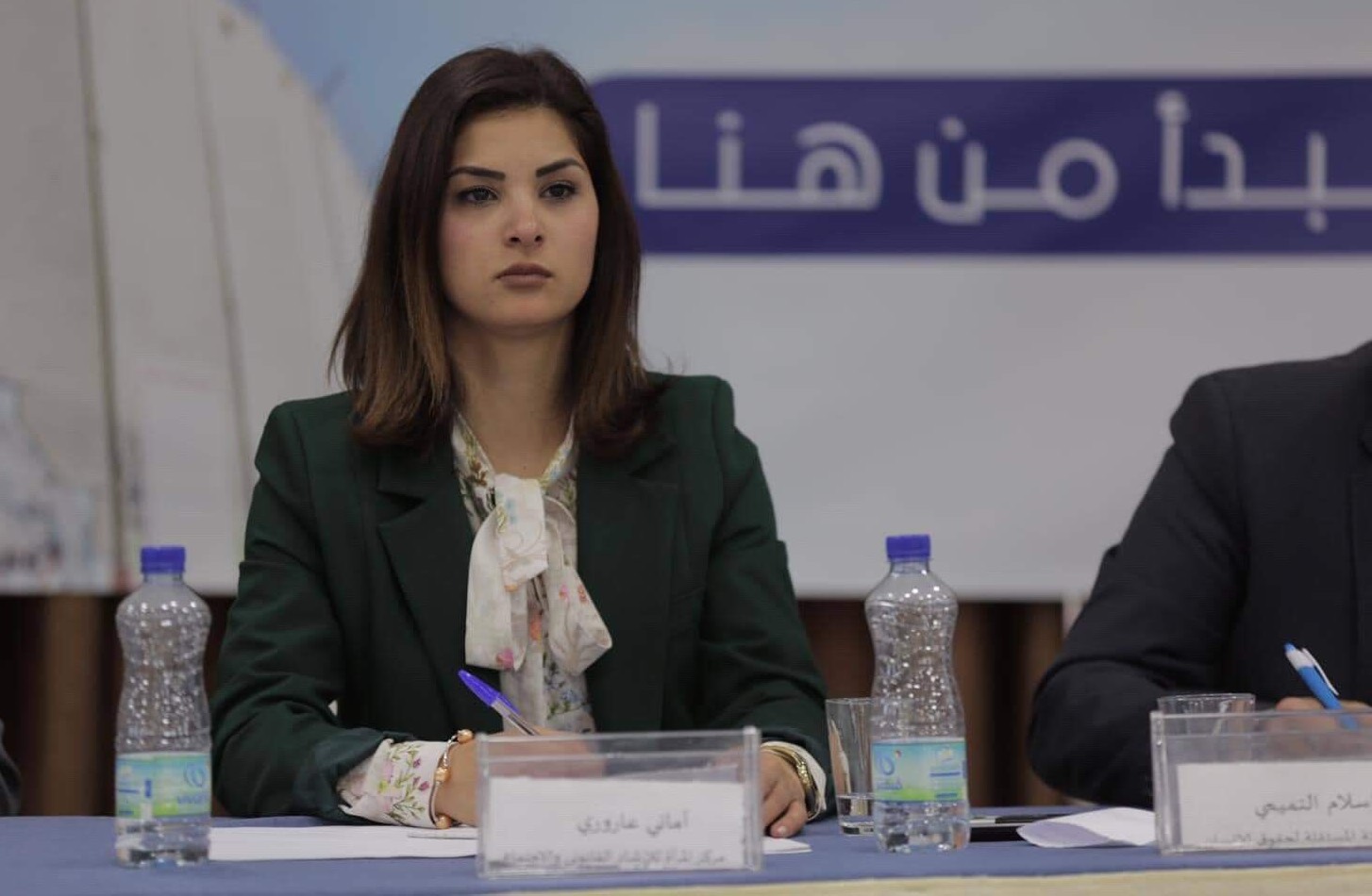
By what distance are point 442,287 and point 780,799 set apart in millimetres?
866

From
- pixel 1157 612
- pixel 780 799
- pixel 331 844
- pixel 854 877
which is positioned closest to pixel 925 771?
pixel 854 877

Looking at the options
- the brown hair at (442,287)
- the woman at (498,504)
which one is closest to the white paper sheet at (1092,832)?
the woman at (498,504)

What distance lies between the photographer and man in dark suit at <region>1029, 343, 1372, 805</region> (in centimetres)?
213

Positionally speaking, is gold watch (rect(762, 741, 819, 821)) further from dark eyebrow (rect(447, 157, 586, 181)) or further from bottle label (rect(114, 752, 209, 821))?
dark eyebrow (rect(447, 157, 586, 181))

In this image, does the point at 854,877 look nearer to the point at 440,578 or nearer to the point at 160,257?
the point at 440,578

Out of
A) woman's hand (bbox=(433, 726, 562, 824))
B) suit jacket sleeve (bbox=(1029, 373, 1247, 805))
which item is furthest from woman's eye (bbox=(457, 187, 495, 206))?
suit jacket sleeve (bbox=(1029, 373, 1247, 805))

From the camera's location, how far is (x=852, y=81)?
3371 mm

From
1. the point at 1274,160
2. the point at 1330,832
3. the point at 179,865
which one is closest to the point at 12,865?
the point at 179,865

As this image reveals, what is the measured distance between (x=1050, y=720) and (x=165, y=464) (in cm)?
178

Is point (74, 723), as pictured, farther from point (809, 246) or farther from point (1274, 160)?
point (1274, 160)

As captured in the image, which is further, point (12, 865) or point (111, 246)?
point (111, 246)

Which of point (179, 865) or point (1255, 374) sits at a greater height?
point (1255, 374)

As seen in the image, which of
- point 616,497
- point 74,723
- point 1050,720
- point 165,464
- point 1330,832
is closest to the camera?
point 1330,832

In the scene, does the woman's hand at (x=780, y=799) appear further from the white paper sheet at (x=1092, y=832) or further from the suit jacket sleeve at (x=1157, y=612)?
the suit jacket sleeve at (x=1157, y=612)
